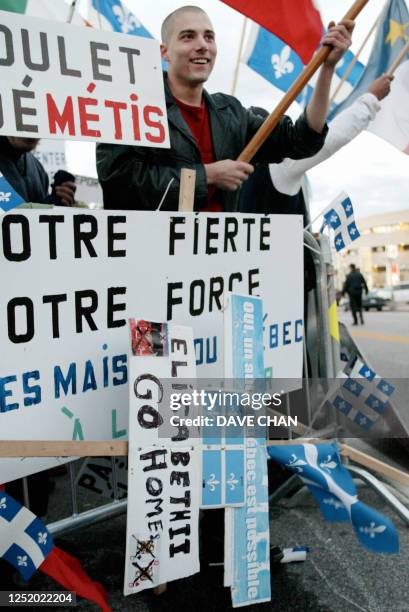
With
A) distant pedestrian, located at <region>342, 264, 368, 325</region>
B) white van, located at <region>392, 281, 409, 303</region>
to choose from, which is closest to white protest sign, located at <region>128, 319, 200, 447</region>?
distant pedestrian, located at <region>342, 264, 368, 325</region>

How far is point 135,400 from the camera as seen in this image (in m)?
1.83

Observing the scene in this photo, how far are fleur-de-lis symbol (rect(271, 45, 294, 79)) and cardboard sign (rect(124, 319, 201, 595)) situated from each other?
4.18 meters

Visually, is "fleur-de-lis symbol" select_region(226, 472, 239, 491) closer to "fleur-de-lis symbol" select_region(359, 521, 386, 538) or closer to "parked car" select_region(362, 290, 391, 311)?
"fleur-de-lis symbol" select_region(359, 521, 386, 538)

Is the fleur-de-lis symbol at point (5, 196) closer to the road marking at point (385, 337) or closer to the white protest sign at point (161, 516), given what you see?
the white protest sign at point (161, 516)

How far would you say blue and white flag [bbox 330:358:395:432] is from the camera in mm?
2895

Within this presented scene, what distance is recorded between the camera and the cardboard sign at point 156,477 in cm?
182

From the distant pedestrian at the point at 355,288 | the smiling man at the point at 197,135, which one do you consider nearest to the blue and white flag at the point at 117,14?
the smiling man at the point at 197,135

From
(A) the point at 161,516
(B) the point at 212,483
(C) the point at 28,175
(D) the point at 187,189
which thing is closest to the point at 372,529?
(B) the point at 212,483

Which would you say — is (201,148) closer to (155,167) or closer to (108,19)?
(155,167)

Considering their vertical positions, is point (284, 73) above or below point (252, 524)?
above

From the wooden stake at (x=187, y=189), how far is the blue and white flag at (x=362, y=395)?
1.36 m

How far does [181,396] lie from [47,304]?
1.79 feet

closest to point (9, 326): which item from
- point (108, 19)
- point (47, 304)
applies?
point (47, 304)

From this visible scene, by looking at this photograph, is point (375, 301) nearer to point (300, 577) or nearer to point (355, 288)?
point (355, 288)
